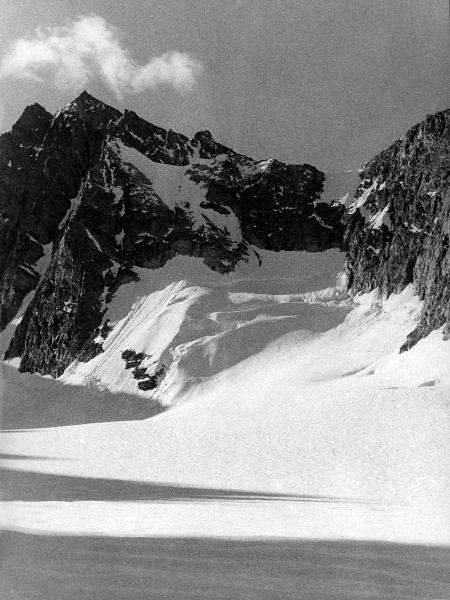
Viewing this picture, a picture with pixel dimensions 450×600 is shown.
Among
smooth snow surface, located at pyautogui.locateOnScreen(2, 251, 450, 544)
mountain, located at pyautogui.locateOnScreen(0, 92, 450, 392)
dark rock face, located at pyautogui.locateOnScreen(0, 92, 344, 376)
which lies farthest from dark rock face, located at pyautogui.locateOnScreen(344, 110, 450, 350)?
dark rock face, located at pyautogui.locateOnScreen(0, 92, 344, 376)

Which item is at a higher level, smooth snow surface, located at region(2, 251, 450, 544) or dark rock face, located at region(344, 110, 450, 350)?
dark rock face, located at region(344, 110, 450, 350)

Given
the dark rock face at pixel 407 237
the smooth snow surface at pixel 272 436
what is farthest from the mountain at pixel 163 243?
the smooth snow surface at pixel 272 436

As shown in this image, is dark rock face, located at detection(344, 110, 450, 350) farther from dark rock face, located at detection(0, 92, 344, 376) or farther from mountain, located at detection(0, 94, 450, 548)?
dark rock face, located at detection(0, 92, 344, 376)

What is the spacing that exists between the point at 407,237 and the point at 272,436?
15.7 metres

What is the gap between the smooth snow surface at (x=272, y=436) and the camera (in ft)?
12.7

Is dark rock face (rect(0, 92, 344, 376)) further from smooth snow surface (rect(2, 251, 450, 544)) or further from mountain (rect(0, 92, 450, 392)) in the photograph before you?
smooth snow surface (rect(2, 251, 450, 544))

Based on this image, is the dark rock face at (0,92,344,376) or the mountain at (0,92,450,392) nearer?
the mountain at (0,92,450,392)

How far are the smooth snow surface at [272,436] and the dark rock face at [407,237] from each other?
906 millimetres

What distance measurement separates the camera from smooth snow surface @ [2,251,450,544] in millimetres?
3883

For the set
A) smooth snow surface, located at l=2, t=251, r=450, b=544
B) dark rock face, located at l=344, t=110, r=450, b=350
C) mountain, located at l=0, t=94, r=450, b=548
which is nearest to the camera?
smooth snow surface, located at l=2, t=251, r=450, b=544

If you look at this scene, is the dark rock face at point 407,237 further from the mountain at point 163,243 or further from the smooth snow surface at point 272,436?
the smooth snow surface at point 272,436

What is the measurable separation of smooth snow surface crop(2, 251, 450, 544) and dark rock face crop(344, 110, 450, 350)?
91 centimetres

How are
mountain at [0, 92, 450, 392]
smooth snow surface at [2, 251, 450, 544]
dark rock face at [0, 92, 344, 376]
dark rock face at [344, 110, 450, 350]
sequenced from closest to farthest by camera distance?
smooth snow surface at [2, 251, 450, 544]
dark rock face at [344, 110, 450, 350]
mountain at [0, 92, 450, 392]
dark rock face at [0, 92, 344, 376]

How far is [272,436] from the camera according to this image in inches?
330
